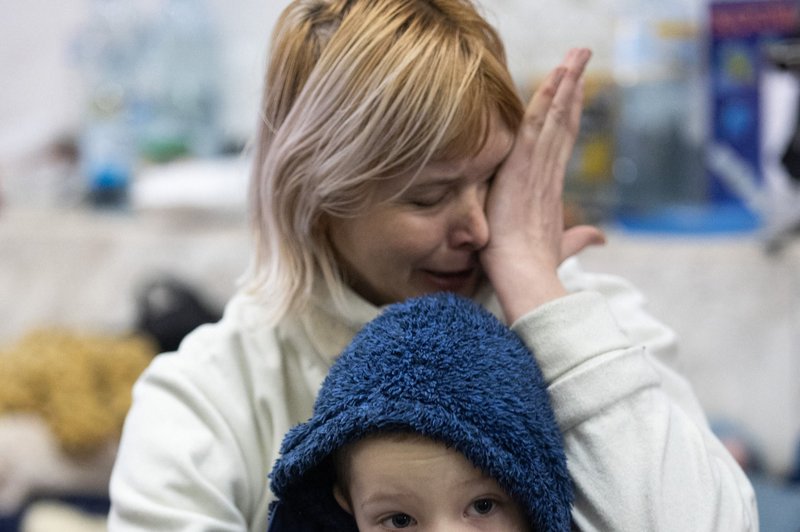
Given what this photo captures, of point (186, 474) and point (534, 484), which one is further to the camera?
point (186, 474)

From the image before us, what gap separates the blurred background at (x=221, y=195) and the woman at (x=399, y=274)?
1.23ft

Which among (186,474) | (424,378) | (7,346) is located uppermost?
(424,378)

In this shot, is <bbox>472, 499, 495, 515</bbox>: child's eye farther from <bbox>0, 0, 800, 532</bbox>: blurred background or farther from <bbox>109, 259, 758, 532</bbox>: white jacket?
<bbox>0, 0, 800, 532</bbox>: blurred background

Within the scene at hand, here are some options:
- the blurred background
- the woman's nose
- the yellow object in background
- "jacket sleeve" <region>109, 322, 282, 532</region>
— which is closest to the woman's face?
the woman's nose

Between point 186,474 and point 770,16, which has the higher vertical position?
point 770,16

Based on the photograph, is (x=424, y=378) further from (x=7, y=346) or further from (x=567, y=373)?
(x=7, y=346)

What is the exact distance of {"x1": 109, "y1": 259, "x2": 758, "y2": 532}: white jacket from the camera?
0.82 metres

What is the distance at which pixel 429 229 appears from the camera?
2.90 feet

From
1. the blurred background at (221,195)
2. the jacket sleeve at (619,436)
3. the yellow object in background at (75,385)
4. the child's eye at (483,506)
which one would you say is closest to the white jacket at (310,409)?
the jacket sleeve at (619,436)

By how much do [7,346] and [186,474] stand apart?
121 centimetres

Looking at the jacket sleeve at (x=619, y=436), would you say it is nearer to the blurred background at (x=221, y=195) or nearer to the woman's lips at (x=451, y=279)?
the woman's lips at (x=451, y=279)

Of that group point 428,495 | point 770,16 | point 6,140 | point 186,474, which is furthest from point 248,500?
point 6,140

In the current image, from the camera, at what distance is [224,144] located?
7.15ft

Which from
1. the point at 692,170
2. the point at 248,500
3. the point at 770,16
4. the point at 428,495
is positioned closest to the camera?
the point at 428,495
